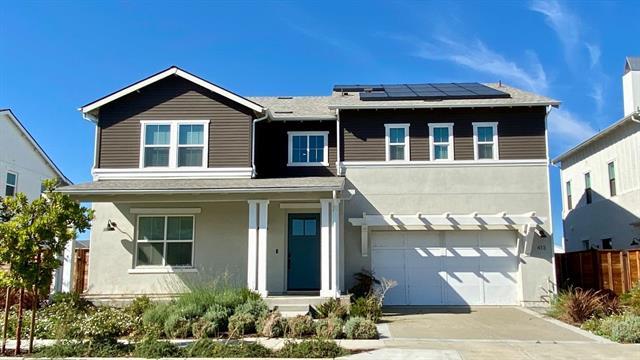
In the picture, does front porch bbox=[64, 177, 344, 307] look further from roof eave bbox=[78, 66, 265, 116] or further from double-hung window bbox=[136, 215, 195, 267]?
roof eave bbox=[78, 66, 265, 116]

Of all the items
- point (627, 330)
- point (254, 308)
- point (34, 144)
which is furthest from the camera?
point (34, 144)

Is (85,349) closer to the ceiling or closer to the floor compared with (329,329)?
closer to the floor

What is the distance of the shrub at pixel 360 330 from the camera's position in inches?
423

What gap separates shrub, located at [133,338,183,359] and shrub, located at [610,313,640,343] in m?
8.14

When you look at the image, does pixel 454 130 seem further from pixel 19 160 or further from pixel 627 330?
pixel 19 160

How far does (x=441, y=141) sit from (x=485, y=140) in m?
1.34

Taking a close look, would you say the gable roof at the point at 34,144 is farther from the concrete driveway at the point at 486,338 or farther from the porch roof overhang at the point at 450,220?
the concrete driveway at the point at 486,338

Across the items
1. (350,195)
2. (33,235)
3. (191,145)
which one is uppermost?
(191,145)

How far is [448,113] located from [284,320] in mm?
8901

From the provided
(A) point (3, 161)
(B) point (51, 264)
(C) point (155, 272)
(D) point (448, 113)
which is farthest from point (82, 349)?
(A) point (3, 161)

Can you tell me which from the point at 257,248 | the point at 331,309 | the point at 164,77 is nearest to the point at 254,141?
the point at 164,77

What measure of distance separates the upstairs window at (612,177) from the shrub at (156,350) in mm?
16755

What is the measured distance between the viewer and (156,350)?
9.17 metres

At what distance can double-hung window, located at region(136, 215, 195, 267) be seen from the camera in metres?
15.9
